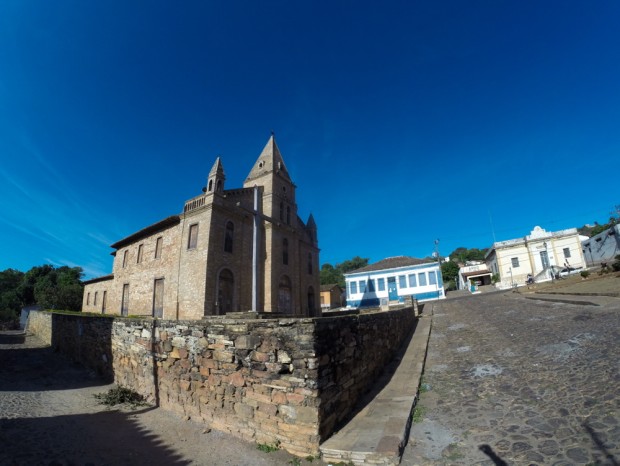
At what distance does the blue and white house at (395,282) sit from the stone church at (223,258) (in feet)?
27.3

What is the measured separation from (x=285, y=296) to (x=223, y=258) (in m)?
6.32

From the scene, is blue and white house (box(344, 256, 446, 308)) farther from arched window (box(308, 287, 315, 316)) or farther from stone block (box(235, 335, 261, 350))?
stone block (box(235, 335, 261, 350))

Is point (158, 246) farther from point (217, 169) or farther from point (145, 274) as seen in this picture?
point (217, 169)

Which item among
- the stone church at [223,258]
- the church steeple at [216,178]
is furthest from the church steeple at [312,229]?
the church steeple at [216,178]

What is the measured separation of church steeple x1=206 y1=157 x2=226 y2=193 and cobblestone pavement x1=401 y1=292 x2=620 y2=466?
15.1m

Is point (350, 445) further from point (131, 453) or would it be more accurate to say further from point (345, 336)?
point (131, 453)

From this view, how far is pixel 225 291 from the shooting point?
18.1 metres

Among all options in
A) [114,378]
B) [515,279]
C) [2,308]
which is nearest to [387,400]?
[114,378]

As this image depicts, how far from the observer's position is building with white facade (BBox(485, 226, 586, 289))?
3189cm

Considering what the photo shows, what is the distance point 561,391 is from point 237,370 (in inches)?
201

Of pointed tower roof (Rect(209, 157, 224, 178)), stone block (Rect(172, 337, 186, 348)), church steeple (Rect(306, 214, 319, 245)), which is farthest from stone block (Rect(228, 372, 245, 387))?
church steeple (Rect(306, 214, 319, 245))

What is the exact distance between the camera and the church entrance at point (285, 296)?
859 inches

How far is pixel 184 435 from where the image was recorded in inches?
221

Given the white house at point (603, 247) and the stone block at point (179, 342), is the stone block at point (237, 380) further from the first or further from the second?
the white house at point (603, 247)
